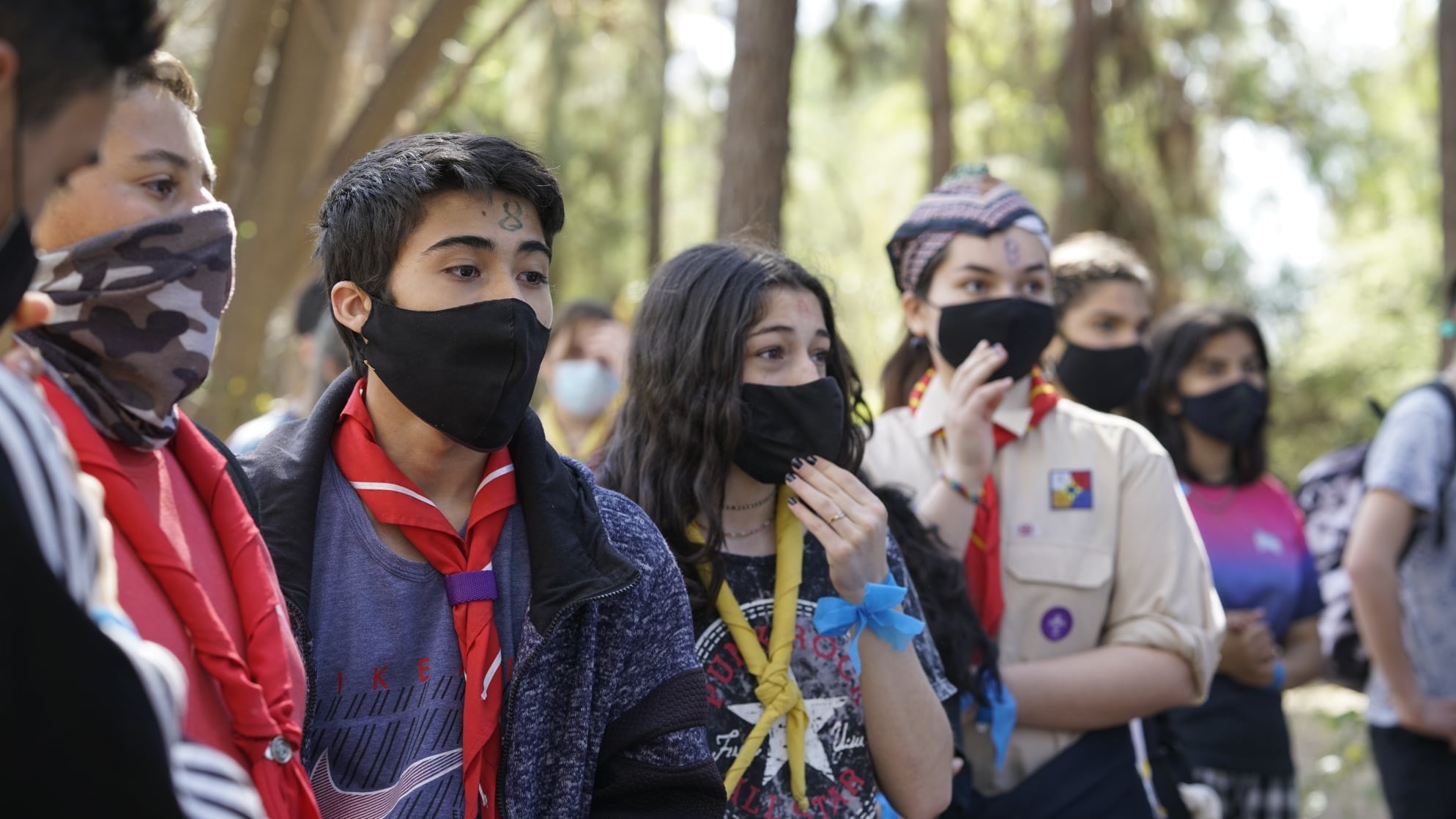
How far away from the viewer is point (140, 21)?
4.46ft

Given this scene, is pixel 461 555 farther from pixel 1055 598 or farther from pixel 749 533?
pixel 1055 598

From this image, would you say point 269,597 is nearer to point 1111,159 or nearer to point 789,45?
point 789,45

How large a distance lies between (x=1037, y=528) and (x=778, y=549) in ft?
3.45

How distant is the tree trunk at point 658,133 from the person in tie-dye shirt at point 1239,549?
29.4ft

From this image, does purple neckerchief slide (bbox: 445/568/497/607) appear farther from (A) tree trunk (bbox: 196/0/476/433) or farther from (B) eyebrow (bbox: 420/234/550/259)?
(A) tree trunk (bbox: 196/0/476/433)

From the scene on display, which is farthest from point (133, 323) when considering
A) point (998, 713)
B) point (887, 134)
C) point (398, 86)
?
point (887, 134)

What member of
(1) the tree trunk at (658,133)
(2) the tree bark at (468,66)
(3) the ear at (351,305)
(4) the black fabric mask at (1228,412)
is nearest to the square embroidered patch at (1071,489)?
(4) the black fabric mask at (1228,412)

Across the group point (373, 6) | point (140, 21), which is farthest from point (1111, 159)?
point (140, 21)

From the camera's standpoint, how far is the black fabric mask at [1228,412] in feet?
16.2

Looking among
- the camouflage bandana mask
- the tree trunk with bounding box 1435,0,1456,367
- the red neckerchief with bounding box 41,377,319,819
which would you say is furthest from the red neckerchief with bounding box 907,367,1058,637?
the tree trunk with bounding box 1435,0,1456,367

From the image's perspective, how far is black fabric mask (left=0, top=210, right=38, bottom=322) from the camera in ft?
4.29

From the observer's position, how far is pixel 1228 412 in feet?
16.3

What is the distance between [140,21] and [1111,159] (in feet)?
36.7

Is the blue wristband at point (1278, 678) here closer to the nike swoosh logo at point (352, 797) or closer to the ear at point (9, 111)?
the nike swoosh logo at point (352, 797)
